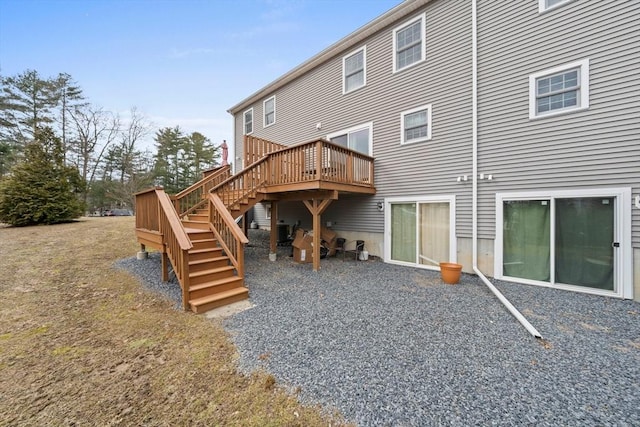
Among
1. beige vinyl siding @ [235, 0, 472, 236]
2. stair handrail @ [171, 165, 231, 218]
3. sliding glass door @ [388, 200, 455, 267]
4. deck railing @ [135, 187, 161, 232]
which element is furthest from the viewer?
stair handrail @ [171, 165, 231, 218]

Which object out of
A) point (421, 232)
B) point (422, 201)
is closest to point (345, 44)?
point (422, 201)

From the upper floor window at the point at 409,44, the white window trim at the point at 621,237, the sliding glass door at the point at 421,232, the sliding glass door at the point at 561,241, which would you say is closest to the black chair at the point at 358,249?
the sliding glass door at the point at 421,232

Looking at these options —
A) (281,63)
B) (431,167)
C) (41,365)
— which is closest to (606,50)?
(431,167)

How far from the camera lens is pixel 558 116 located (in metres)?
5.32

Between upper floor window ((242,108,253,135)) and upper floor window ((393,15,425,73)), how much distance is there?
7.86 m

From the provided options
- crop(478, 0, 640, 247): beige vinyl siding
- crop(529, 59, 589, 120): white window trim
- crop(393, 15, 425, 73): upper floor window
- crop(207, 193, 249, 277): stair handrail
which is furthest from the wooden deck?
crop(529, 59, 589, 120): white window trim

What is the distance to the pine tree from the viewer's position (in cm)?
1047

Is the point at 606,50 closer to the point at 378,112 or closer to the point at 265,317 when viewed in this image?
the point at 378,112

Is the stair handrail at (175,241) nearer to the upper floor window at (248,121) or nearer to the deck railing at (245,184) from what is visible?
the deck railing at (245,184)

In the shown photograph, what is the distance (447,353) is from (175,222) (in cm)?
483

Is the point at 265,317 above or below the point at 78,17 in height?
below

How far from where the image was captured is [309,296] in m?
4.99

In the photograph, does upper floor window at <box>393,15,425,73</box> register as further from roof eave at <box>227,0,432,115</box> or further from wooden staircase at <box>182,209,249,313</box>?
wooden staircase at <box>182,209,249,313</box>

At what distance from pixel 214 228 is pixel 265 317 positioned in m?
2.69
